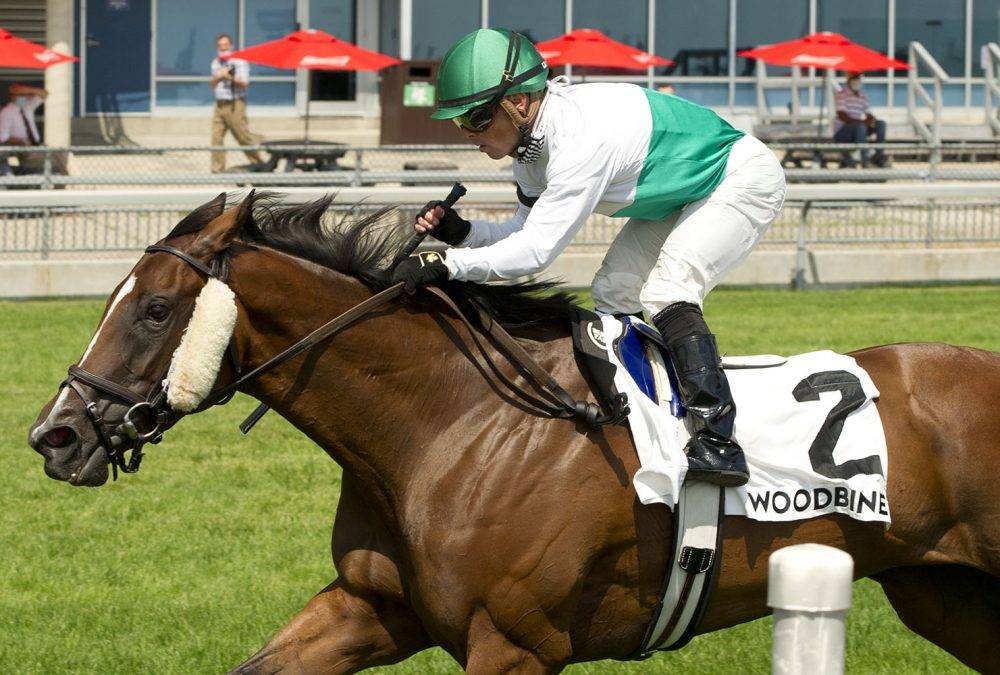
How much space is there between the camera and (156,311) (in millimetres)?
3865

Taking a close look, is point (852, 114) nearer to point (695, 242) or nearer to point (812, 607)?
point (695, 242)

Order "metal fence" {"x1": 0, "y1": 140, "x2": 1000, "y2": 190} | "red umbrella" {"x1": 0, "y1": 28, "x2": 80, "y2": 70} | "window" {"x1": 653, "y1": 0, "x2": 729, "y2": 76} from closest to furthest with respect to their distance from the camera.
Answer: "metal fence" {"x1": 0, "y1": 140, "x2": 1000, "y2": 190}
"red umbrella" {"x1": 0, "y1": 28, "x2": 80, "y2": 70}
"window" {"x1": 653, "y1": 0, "x2": 729, "y2": 76}

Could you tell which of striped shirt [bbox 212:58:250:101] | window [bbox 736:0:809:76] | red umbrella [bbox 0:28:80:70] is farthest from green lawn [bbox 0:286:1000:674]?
window [bbox 736:0:809:76]

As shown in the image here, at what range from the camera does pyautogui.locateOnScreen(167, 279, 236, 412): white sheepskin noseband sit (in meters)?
3.82

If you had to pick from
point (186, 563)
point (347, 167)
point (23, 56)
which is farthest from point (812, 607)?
point (23, 56)

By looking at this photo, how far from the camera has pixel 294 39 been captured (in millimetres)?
19562

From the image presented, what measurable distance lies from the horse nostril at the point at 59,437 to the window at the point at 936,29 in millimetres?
22815

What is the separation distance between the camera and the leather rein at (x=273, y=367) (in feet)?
12.5

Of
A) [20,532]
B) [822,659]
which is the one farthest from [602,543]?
[20,532]

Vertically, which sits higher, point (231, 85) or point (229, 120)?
point (231, 85)

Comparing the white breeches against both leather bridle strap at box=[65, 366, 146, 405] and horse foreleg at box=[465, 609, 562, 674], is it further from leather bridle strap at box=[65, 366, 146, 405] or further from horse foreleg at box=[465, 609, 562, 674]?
leather bridle strap at box=[65, 366, 146, 405]

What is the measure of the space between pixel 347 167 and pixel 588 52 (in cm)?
389

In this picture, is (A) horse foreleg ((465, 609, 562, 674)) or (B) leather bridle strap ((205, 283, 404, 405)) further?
(B) leather bridle strap ((205, 283, 404, 405))

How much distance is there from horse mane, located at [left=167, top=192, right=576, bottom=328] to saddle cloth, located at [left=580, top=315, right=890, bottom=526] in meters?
0.21
